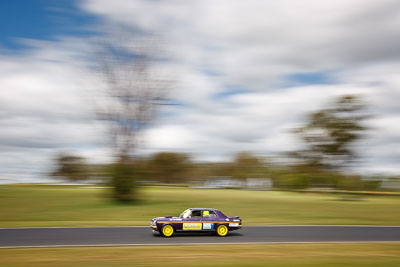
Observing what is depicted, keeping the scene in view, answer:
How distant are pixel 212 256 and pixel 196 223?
471 cm

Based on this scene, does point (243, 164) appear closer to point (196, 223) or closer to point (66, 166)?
point (66, 166)

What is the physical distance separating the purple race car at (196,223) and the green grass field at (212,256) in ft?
9.09

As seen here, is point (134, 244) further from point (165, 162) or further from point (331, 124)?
point (165, 162)

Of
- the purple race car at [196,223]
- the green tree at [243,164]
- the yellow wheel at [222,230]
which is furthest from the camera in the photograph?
the green tree at [243,164]

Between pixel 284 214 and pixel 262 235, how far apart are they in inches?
539

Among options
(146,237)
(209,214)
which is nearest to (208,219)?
(209,214)

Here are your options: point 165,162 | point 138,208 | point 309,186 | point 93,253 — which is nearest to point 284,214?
point 138,208

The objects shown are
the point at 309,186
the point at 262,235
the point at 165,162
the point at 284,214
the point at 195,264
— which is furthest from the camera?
the point at 165,162

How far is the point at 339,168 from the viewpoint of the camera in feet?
161

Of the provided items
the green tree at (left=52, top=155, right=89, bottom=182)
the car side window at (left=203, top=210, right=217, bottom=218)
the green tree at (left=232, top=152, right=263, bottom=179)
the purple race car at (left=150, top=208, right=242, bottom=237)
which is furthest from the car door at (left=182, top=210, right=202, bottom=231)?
the green tree at (left=52, top=155, right=89, bottom=182)

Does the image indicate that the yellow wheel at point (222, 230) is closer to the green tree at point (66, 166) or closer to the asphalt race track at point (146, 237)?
the asphalt race track at point (146, 237)

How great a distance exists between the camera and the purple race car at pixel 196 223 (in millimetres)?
15758

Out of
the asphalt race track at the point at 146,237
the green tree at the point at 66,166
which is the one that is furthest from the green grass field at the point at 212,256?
the green tree at the point at 66,166

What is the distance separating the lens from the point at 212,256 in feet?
36.7
